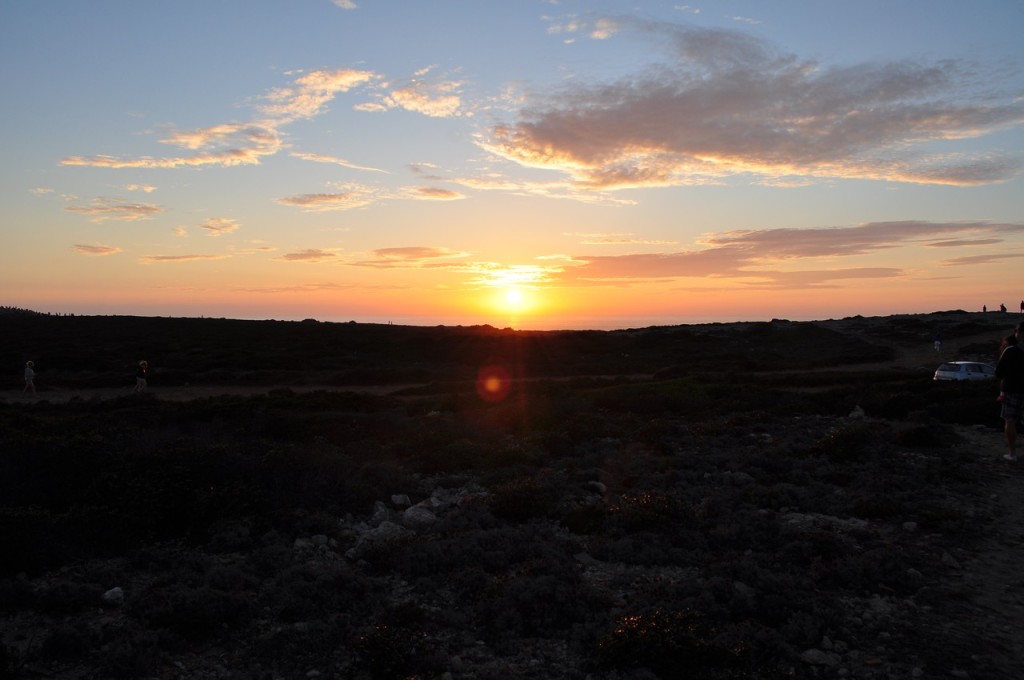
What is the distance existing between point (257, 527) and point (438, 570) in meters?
2.94

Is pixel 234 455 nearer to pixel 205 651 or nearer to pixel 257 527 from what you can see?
pixel 257 527

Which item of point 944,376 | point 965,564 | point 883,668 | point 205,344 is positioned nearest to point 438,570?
point 883,668

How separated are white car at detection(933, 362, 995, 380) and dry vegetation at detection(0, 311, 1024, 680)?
414 inches

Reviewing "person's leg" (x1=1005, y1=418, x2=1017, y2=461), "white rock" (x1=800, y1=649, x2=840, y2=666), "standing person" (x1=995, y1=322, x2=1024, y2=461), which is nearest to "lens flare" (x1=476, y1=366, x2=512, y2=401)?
"person's leg" (x1=1005, y1=418, x2=1017, y2=461)

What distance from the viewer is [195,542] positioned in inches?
358

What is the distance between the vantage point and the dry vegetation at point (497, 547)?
5.91 metres

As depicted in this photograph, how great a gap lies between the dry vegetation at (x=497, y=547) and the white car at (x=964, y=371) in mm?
10518

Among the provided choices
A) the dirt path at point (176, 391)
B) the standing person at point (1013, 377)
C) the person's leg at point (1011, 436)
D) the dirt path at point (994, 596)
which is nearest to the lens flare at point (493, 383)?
the dirt path at point (176, 391)

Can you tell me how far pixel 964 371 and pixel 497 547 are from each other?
27.0 m

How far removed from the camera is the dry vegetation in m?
5.91

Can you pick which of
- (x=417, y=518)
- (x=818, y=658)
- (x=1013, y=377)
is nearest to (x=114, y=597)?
(x=417, y=518)

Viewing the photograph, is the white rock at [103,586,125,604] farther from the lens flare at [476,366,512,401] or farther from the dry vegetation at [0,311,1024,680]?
the lens flare at [476,366,512,401]

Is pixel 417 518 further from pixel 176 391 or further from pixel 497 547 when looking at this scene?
pixel 176 391

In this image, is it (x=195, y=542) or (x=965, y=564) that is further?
(x=195, y=542)
